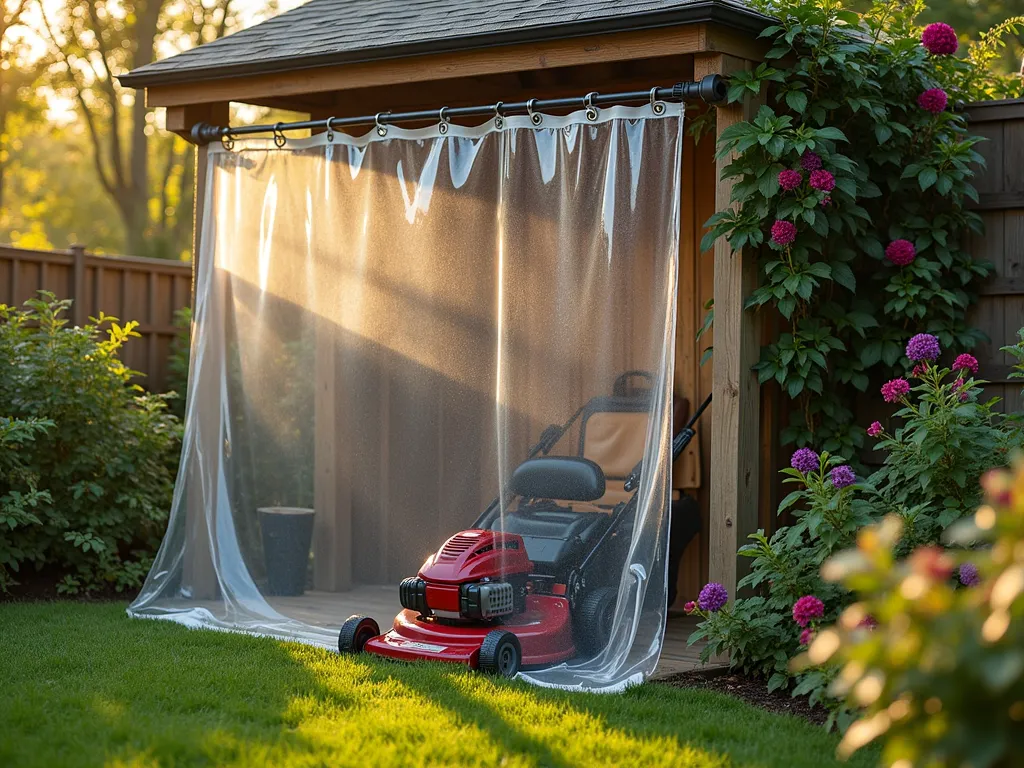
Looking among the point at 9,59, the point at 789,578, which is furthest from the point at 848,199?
the point at 9,59

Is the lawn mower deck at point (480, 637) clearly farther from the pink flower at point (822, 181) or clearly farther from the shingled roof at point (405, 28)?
the shingled roof at point (405, 28)

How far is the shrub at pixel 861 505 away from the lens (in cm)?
444

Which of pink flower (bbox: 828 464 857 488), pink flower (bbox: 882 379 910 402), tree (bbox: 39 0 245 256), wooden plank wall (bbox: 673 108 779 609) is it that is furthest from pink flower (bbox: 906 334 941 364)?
tree (bbox: 39 0 245 256)

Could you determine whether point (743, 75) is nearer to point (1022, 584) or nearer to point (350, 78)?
point (350, 78)

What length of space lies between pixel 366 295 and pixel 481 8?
4.88 feet

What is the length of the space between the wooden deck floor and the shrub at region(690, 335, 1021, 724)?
0.89 m

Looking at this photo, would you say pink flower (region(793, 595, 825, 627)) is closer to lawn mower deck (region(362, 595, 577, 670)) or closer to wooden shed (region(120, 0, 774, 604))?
wooden shed (region(120, 0, 774, 604))

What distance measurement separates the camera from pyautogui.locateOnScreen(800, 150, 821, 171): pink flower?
16.8ft

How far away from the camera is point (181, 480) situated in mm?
6527

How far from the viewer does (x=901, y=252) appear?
5516 millimetres

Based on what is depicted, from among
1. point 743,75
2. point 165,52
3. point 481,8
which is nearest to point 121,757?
point 743,75

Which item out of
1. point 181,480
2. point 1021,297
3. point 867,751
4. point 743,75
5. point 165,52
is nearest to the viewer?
point 867,751

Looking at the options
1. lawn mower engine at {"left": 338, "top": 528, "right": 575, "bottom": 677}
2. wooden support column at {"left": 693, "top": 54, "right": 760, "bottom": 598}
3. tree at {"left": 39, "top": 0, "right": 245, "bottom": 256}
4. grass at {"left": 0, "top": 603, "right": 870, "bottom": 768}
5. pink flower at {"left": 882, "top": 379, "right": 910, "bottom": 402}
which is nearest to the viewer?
grass at {"left": 0, "top": 603, "right": 870, "bottom": 768}

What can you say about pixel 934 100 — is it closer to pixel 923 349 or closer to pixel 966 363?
pixel 923 349
